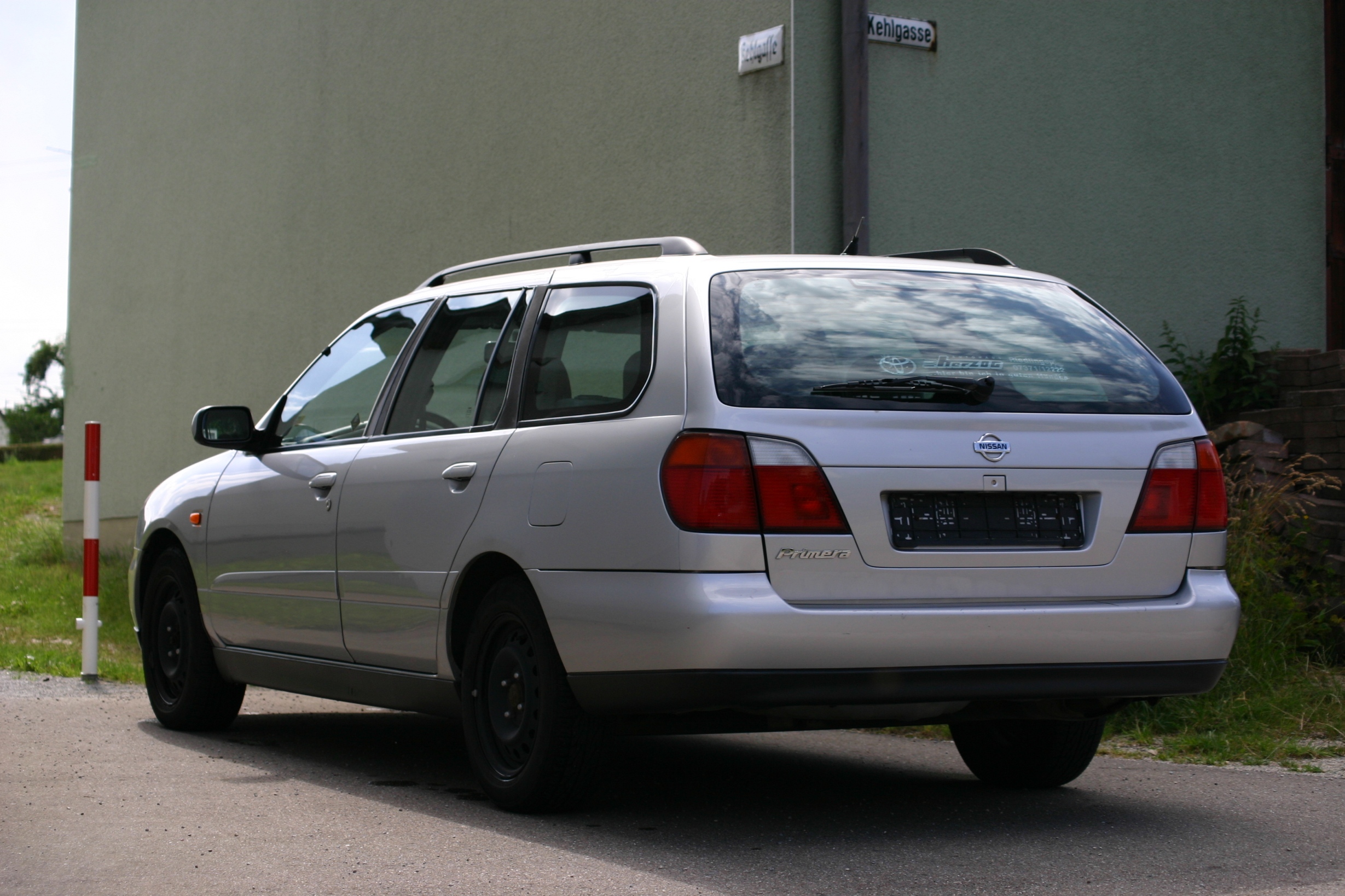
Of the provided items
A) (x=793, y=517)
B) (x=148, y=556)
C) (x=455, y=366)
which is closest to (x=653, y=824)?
(x=793, y=517)

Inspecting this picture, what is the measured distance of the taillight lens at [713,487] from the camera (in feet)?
14.1

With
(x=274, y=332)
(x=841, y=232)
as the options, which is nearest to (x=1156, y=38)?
(x=841, y=232)

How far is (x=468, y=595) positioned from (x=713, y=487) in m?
1.23

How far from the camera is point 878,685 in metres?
4.36

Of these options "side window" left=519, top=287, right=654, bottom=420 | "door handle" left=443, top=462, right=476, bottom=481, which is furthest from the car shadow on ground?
"side window" left=519, top=287, right=654, bottom=420

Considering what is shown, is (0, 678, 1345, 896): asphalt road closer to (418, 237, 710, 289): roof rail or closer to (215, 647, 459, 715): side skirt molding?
(215, 647, 459, 715): side skirt molding

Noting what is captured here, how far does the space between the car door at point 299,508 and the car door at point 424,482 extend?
16 cm

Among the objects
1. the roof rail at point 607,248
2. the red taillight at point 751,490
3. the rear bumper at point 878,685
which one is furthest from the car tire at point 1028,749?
the roof rail at point 607,248

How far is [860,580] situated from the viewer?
14.3ft

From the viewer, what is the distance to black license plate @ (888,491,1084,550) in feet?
14.6

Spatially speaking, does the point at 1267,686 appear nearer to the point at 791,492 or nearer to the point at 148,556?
the point at 791,492

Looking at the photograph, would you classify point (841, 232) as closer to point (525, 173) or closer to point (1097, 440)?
point (525, 173)

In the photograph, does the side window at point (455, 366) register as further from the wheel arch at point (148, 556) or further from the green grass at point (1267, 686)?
the green grass at point (1267, 686)

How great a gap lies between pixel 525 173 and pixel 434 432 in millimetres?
6240
